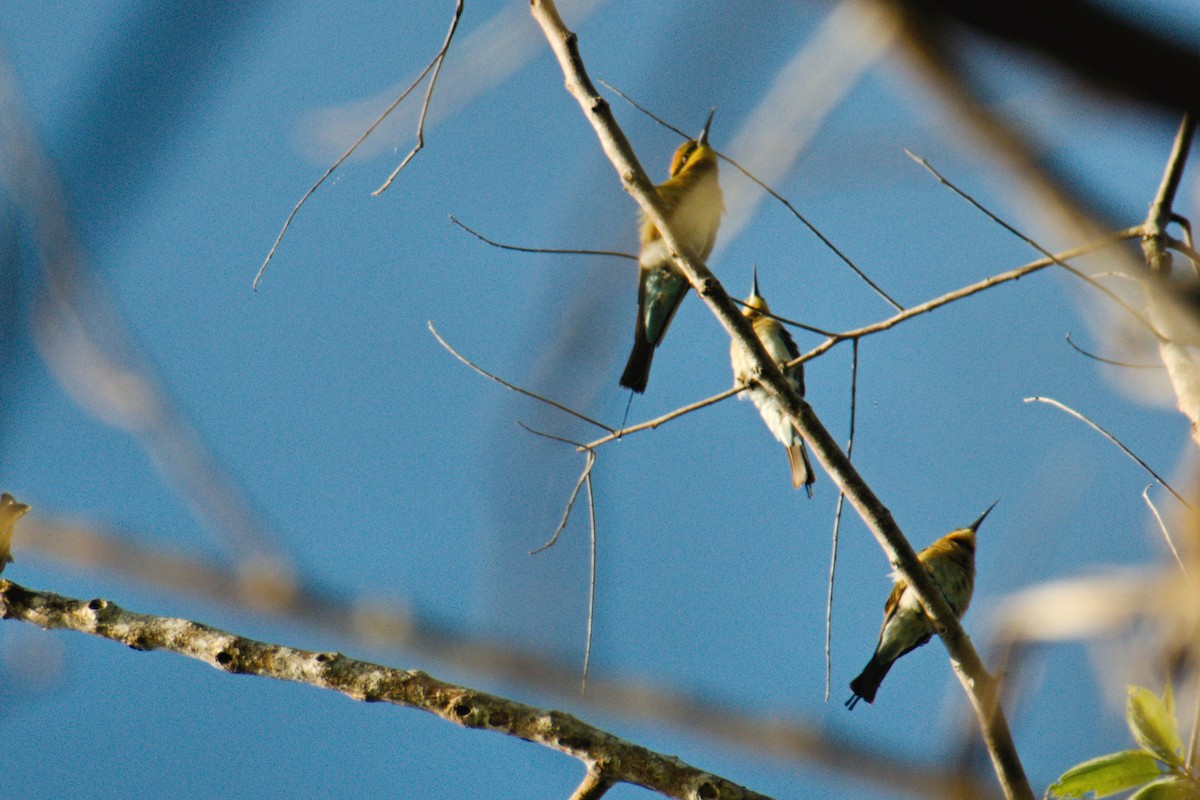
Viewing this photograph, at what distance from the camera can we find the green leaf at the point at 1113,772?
7.21 feet

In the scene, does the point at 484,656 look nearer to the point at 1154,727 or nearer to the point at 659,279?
the point at 1154,727

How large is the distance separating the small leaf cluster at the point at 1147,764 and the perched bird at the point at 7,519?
2.40 meters

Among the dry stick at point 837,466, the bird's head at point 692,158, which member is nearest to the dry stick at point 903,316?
the dry stick at point 837,466

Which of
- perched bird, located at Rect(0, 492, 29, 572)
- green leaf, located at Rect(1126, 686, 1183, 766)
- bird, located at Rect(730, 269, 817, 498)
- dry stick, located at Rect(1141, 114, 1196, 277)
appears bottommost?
green leaf, located at Rect(1126, 686, 1183, 766)

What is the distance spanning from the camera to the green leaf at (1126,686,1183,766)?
216 centimetres

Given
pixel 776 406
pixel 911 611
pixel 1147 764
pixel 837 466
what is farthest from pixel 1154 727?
pixel 776 406

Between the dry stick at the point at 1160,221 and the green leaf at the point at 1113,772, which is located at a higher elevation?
the dry stick at the point at 1160,221

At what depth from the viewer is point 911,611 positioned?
441 cm

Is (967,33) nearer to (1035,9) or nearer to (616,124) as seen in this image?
(1035,9)

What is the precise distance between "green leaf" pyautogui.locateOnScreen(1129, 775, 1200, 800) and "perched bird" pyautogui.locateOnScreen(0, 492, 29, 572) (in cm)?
250

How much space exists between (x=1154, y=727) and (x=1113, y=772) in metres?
0.12

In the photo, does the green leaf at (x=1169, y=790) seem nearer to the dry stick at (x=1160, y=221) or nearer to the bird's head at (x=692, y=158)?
the dry stick at (x=1160, y=221)

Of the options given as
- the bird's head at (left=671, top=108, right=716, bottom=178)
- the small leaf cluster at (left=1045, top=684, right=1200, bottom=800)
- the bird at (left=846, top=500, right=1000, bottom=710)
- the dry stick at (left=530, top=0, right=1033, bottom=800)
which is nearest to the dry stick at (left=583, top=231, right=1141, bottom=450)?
the dry stick at (left=530, top=0, right=1033, bottom=800)

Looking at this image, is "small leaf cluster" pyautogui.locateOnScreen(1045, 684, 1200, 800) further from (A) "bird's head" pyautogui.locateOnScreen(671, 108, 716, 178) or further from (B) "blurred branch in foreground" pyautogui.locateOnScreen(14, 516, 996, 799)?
(A) "bird's head" pyautogui.locateOnScreen(671, 108, 716, 178)
